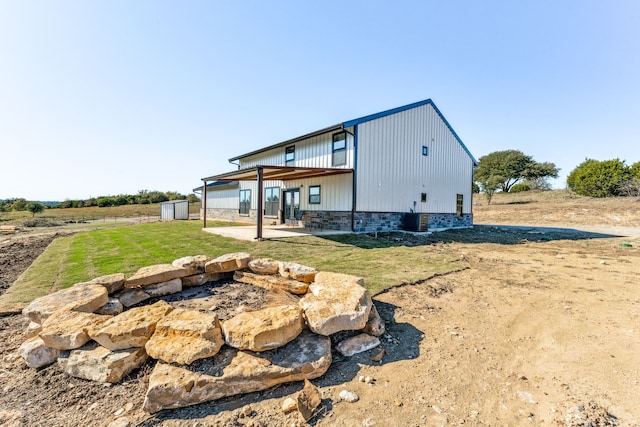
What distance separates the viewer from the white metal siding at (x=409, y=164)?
13.5 metres

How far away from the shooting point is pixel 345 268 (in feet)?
21.4

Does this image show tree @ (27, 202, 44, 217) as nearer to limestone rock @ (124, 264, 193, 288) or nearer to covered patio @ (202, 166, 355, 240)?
covered patio @ (202, 166, 355, 240)

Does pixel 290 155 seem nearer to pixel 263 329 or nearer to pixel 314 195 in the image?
pixel 314 195

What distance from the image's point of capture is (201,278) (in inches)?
211

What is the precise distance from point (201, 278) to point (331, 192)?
9.62m

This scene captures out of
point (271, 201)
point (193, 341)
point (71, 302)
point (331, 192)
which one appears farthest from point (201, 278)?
point (271, 201)

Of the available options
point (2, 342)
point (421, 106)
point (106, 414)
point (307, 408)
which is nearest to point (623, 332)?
point (307, 408)

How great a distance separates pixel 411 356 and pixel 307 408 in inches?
55.3

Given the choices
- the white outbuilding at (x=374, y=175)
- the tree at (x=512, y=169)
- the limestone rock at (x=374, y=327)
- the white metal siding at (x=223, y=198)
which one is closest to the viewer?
the limestone rock at (x=374, y=327)

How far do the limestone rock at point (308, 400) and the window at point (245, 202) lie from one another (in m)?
18.3

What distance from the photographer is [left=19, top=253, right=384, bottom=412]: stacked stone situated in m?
2.79

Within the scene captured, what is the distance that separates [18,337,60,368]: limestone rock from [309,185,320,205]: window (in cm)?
1239

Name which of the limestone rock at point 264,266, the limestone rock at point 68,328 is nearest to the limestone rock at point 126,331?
the limestone rock at point 68,328

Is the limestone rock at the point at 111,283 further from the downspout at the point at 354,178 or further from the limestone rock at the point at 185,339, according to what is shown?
the downspout at the point at 354,178
